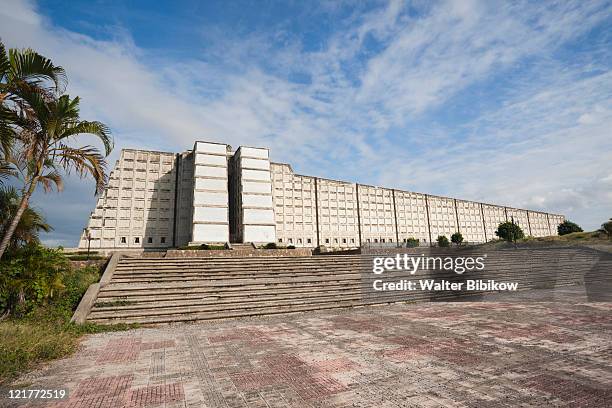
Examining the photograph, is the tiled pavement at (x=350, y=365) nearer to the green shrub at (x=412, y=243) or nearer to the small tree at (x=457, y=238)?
the green shrub at (x=412, y=243)

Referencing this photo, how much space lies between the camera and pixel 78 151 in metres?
7.05

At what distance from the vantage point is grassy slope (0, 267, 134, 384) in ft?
18.1

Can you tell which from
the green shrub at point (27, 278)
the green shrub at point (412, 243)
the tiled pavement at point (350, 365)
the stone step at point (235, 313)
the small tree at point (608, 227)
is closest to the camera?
the tiled pavement at point (350, 365)

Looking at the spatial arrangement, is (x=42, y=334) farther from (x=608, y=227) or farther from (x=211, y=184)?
(x=608, y=227)

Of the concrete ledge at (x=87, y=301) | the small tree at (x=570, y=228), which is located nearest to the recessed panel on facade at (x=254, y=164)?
the concrete ledge at (x=87, y=301)

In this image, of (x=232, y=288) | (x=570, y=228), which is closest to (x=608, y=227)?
(x=570, y=228)

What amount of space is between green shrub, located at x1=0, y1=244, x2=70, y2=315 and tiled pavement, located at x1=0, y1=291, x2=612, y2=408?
2428 millimetres

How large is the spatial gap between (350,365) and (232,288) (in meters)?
7.50

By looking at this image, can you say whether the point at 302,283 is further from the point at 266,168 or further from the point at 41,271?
the point at 266,168

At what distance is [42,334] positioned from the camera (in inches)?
282

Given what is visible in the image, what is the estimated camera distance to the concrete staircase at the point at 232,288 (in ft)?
33.3

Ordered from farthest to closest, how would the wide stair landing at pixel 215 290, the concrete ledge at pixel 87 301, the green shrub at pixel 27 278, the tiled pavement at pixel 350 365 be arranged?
the wide stair landing at pixel 215 290 < the concrete ledge at pixel 87 301 < the green shrub at pixel 27 278 < the tiled pavement at pixel 350 365

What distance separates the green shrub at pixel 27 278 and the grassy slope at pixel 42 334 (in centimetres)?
40

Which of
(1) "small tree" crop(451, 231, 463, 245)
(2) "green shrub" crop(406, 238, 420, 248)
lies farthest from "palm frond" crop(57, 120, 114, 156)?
(1) "small tree" crop(451, 231, 463, 245)
